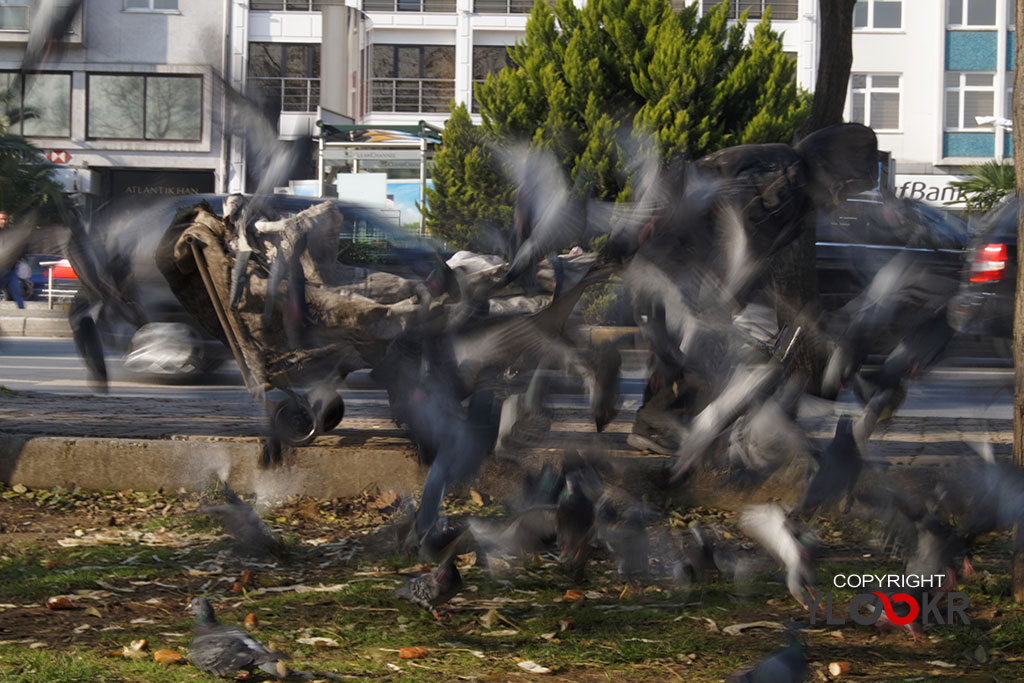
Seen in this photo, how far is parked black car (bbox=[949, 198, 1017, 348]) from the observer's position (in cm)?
406

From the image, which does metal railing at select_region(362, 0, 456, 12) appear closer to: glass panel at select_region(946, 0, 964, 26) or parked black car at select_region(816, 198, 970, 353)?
glass panel at select_region(946, 0, 964, 26)

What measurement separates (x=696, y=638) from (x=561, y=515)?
55cm

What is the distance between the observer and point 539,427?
168 inches

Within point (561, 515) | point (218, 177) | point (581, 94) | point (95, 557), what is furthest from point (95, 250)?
point (218, 177)

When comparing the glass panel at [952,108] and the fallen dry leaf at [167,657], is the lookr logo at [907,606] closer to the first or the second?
the fallen dry leaf at [167,657]

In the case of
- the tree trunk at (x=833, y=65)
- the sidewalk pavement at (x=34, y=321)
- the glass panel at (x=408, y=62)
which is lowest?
the sidewalk pavement at (x=34, y=321)

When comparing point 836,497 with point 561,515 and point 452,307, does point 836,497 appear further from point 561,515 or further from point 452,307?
point 452,307

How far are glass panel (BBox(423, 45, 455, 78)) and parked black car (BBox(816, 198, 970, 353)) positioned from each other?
22029mm

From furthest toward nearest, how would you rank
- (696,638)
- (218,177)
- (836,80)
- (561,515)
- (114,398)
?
(218,177), (114,398), (836,80), (561,515), (696,638)

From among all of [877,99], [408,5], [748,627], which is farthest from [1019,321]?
[408,5]

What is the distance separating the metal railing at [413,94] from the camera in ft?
90.6

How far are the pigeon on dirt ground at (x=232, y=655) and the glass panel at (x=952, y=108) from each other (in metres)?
27.5

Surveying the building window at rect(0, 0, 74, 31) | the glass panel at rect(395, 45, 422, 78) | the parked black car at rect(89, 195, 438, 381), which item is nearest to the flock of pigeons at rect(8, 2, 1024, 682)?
the parked black car at rect(89, 195, 438, 381)

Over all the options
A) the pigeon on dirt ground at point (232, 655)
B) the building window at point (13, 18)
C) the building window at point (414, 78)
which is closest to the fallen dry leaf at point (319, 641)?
A: the pigeon on dirt ground at point (232, 655)
